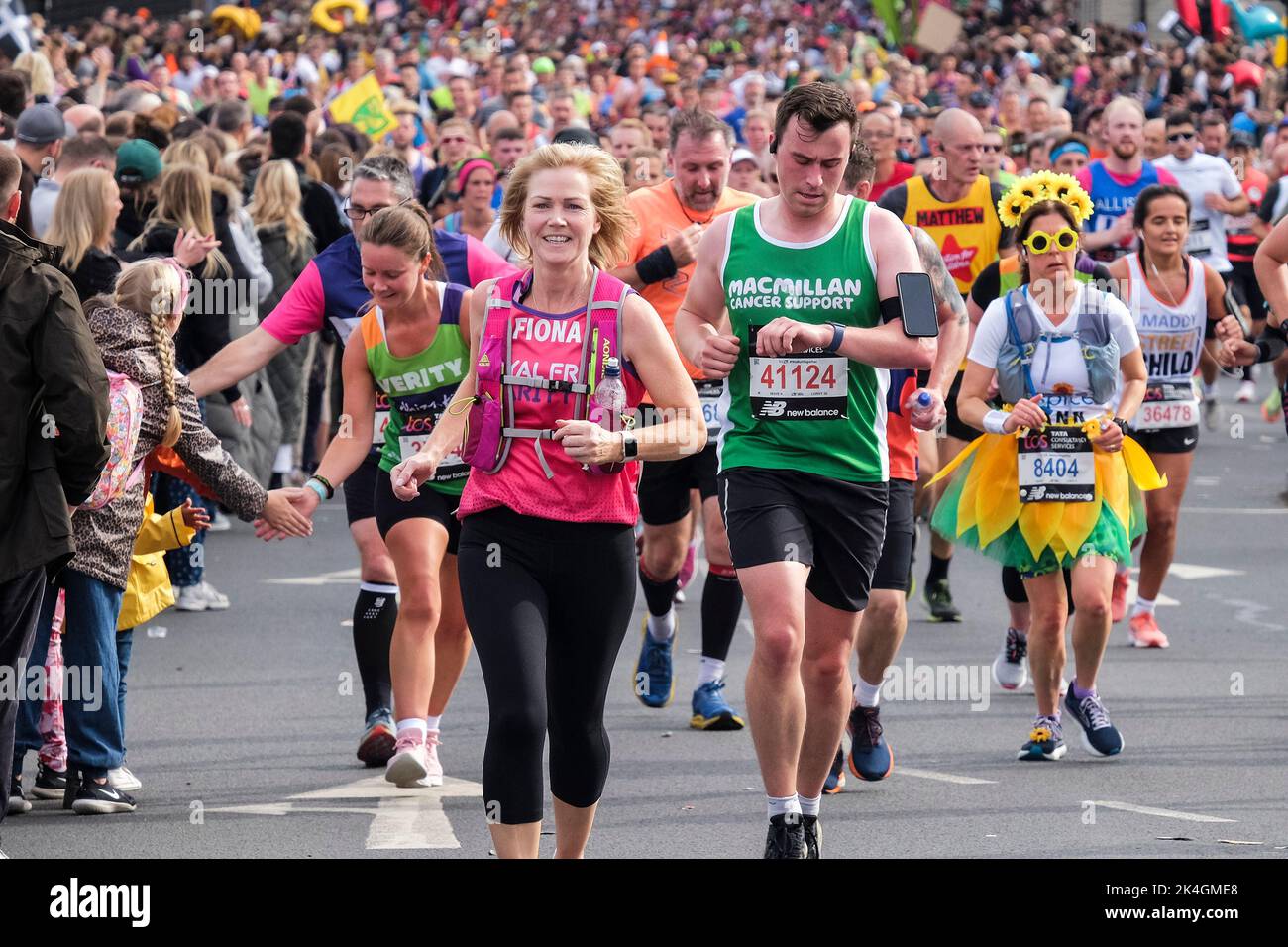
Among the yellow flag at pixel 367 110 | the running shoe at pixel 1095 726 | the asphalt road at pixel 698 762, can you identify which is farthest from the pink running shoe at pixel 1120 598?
the yellow flag at pixel 367 110

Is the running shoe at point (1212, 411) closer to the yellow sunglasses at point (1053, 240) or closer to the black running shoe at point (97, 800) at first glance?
the yellow sunglasses at point (1053, 240)

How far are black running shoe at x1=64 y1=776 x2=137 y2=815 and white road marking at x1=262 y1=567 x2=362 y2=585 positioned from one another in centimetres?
494

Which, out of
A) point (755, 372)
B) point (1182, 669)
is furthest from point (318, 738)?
point (1182, 669)

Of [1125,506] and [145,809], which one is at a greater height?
[1125,506]

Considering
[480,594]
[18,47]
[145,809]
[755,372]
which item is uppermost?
[18,47]

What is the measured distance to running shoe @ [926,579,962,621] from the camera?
11.0 metres

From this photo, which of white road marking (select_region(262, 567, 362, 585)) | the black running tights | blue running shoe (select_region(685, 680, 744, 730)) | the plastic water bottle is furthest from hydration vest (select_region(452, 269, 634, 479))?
white road marking (select_region(262, 567, 362, 585))

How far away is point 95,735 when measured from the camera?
702cm

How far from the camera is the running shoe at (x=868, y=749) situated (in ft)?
24.4

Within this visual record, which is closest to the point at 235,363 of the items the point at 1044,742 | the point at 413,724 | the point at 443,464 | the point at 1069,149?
the point at 443,464

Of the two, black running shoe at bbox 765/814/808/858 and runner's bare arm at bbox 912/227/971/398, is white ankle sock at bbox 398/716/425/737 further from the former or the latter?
runner's bare arm at bbox 912/227/971/398

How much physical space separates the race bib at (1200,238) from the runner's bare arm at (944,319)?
904 centimetres
